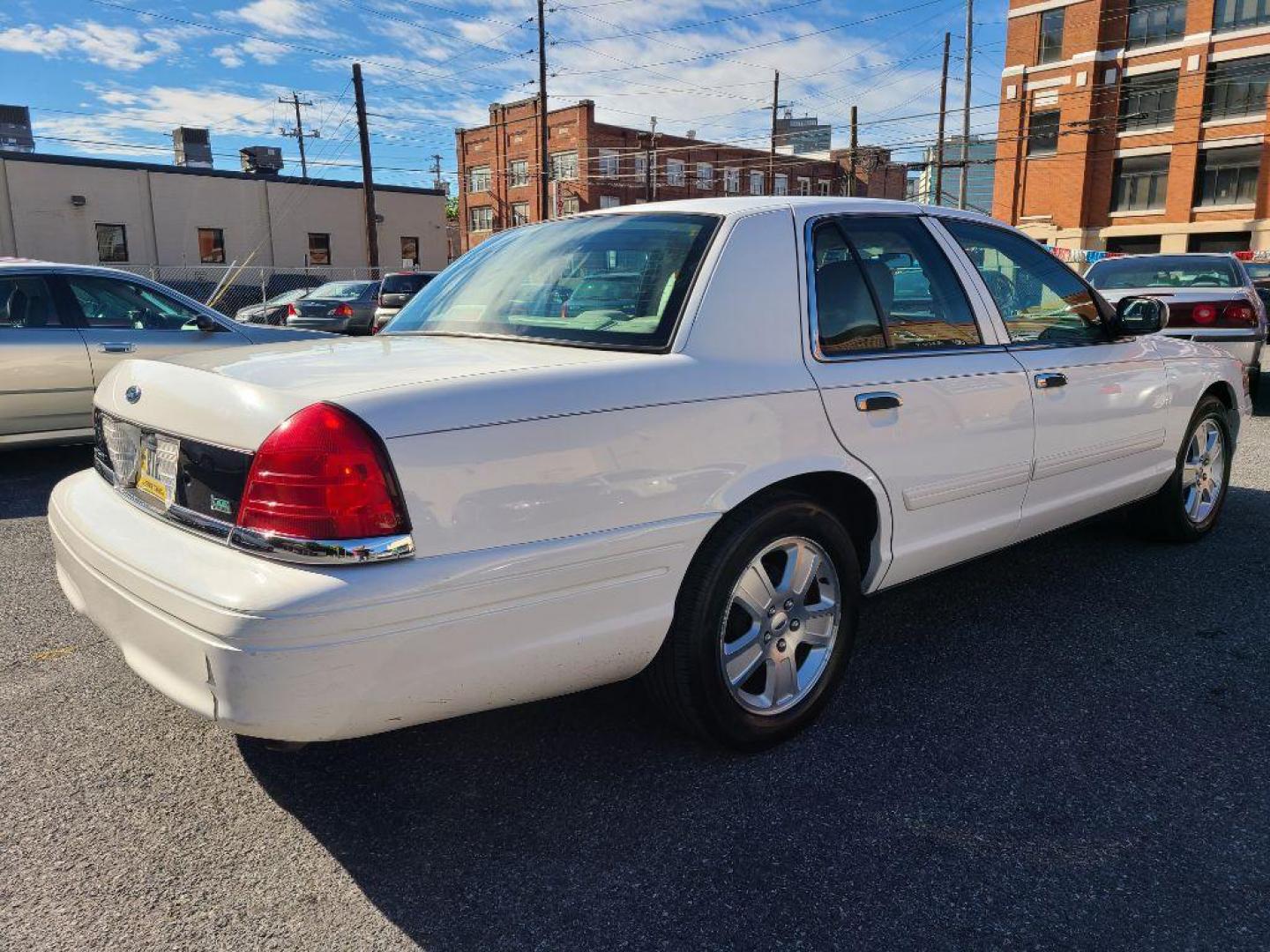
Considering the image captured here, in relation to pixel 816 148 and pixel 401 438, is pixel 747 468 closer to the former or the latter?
pixel 401 438

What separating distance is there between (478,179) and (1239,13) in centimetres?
4059

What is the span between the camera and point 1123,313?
14.0ft

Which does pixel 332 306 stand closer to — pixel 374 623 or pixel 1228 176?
pixel 374 623

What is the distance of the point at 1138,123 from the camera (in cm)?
4078

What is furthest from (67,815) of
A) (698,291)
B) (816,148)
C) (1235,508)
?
(816,148)

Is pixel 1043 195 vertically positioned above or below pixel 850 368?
above

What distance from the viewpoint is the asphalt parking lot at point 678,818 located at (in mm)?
2107

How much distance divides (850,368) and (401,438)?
149 cm

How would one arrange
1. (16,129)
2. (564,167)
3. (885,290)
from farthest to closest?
(564,167), (16,129), (885,290)

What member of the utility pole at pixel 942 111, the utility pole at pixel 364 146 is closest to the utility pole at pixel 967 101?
the utility pole at pixel 942 111

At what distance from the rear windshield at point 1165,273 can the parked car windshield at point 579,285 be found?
8764 millimetres

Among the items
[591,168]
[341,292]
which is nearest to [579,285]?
[341,292]

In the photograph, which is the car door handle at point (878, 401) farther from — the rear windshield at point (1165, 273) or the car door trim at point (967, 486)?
the rear windshield at point (1165, 273)

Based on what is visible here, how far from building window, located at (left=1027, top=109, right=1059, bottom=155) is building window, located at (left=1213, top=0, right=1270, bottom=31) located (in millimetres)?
6660
